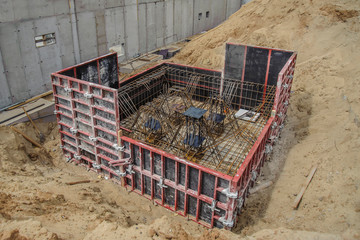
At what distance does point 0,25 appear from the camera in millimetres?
11383

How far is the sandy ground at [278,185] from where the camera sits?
674 centimetres

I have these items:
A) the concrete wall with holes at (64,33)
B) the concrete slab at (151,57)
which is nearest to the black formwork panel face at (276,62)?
the concrete slab at (151,57)

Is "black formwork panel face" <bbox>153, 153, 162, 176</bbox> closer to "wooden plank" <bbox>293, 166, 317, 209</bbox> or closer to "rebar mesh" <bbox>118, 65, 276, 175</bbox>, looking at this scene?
"rebar mesh" <bbox>118, 65, 276, 175</bbox>

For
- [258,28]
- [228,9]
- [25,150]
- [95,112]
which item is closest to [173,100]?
[95,112]

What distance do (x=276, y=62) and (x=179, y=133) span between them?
15.5ft

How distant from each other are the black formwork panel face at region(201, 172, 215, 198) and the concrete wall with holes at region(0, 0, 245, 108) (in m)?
8.81

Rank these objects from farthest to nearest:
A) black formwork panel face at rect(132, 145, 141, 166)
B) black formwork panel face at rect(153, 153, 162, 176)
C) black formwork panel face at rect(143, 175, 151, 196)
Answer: black formwork panel face at rect(143, 175, 151, 196), black formwork panel face at rect(132, 145, 141, 166), black formwork panel face at rect(153, 153, 162, 176)

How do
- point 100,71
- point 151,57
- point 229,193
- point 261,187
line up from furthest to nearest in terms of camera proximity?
1. point 151,57
2. point 100,71
3. point 261,187
4. point 229,193

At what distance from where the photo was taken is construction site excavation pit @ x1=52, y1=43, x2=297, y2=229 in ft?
25.1

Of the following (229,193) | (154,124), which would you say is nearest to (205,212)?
(229,193)

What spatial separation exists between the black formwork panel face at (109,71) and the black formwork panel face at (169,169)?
463cm

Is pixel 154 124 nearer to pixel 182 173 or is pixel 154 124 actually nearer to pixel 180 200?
pixel 182 173

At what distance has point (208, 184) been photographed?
7367mm

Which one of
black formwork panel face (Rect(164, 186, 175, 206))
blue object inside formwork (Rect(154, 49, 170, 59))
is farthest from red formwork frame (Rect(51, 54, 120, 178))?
blue object inside formwork (Rect(154, 49, 170, 59))
